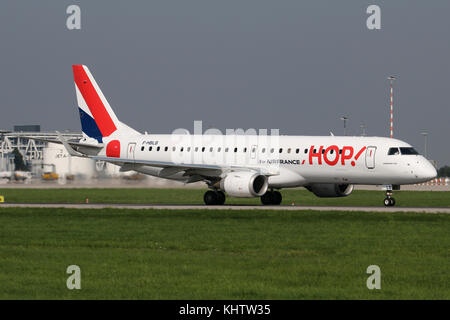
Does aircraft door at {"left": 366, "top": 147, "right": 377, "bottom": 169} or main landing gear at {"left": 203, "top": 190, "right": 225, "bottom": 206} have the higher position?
aircraft door at {"left": 366, "top": 147, "right": 377, "bottom": 169}

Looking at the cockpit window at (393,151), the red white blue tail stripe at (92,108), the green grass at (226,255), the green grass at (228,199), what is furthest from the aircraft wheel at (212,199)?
the cockpit window at (393,151)

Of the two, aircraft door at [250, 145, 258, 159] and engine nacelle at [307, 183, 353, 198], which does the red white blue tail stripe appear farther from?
engine nacelle at [307, 183, 353, 198]

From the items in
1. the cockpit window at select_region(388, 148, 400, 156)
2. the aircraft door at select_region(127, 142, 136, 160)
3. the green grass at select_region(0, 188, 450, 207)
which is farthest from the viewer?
the green grass at select_region(0, 188, 450, 207)

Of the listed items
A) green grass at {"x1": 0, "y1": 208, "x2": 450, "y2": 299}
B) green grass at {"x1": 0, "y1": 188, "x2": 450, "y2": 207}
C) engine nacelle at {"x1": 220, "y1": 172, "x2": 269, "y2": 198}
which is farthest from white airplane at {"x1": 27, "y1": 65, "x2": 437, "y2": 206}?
green grass at {"x1": 0, "y1": 208, "x2": 450, "y2": 299}

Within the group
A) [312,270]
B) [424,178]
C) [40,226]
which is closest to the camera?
[312,270]

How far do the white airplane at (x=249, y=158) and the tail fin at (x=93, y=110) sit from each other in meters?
0.06

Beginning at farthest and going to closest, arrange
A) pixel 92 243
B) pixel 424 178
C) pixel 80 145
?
pixel 80 145
pixel 424 178
pixel 92 243

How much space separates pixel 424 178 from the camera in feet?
144

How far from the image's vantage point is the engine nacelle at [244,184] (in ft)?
148

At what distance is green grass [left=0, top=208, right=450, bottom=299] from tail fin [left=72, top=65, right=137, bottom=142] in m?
16.5

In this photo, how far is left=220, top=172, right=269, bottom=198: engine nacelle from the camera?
148ft
